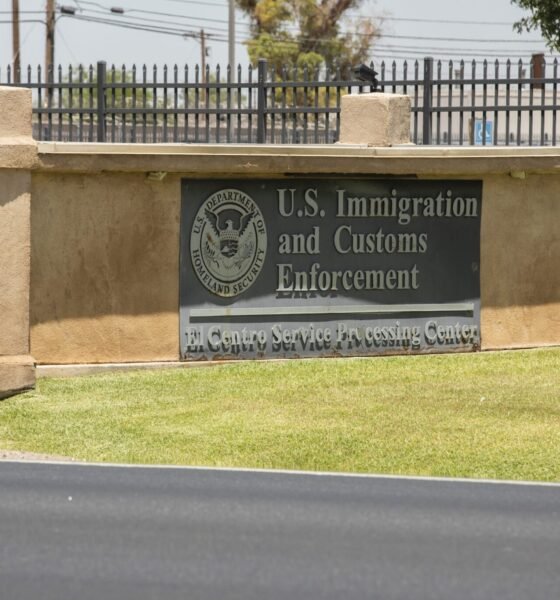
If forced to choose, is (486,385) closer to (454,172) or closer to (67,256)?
(454,172)

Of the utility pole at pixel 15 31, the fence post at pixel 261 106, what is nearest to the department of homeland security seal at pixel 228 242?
the fence post at pixel 261 106

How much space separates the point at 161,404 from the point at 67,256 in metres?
2.36

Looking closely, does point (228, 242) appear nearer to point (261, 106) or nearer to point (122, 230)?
point (122, 230)

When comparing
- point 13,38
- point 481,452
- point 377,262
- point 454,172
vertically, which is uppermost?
point 13,38

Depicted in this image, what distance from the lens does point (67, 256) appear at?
1398 cm

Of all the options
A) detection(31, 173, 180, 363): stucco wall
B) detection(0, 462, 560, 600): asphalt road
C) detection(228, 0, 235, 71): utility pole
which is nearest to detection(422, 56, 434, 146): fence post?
detection(31, 173, 180, 363): stucco wall

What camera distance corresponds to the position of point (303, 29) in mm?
72062

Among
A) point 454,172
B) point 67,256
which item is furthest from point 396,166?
point 67,256

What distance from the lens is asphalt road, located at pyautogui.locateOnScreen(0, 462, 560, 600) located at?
6.22 metres

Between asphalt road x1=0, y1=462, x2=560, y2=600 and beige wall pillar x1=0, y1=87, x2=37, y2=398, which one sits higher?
beige wall pillar x1=0, y1=87, x2=37, y2=398

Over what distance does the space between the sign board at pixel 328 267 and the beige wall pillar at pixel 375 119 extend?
47cm

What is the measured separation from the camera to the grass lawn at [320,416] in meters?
10.1

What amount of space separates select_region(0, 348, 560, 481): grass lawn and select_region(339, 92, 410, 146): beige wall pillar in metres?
2.32

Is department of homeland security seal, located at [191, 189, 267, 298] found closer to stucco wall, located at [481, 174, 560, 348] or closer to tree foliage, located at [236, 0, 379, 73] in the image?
stucco wall, located at [481, 174, 560, 348]
